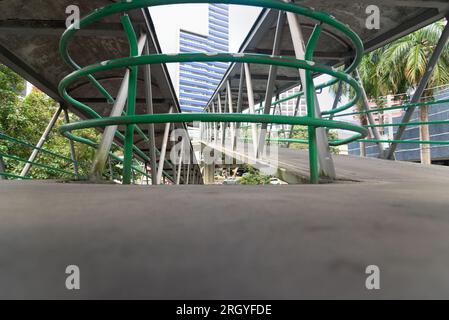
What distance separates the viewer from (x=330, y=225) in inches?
37.0

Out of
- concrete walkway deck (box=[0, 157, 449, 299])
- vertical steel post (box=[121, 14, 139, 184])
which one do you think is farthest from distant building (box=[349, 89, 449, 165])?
concrete walkway deck (box=[0, 157, 449, 299])

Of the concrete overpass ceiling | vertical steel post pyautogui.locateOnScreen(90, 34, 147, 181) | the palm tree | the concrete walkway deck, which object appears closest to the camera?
the concrete walkway deck

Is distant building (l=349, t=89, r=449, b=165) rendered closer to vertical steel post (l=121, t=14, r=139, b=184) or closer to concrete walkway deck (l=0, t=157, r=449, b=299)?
vertical steel post (l=121, t=14, r=139, b=184)

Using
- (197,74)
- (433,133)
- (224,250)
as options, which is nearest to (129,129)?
(224,250)

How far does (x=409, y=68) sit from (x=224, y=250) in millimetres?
17935

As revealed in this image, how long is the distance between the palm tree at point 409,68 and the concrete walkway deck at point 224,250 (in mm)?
15729

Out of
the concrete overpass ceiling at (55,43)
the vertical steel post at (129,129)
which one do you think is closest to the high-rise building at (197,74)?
the concrete overpass ceiling at (55,43)

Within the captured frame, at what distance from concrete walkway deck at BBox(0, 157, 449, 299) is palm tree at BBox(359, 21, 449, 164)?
619 inches

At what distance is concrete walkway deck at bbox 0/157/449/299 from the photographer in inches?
24.6

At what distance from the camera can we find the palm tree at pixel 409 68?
1491cm

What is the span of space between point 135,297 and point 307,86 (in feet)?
7.87

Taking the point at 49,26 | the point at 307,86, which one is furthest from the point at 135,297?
the point at 49,26

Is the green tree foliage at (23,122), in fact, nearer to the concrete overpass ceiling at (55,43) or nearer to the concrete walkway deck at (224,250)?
the concrete overpass ceiling at (55,43)
